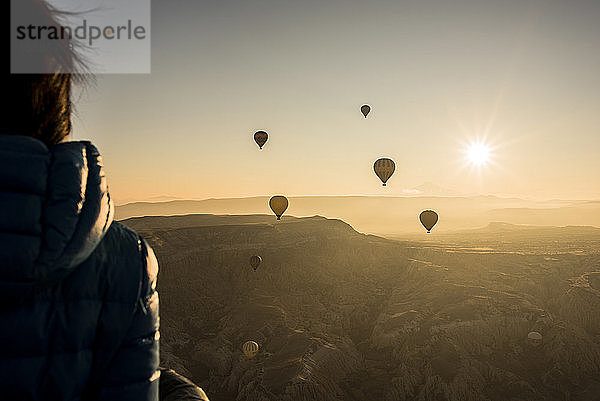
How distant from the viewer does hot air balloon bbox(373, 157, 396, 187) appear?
1448 inches

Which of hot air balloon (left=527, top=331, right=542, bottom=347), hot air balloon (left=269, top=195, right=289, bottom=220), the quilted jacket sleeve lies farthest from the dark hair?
hot air balloon (left=527, top=331, right=542, bottom=347)

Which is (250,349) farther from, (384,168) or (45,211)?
(45,211)

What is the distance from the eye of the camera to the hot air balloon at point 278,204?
42.2 meters

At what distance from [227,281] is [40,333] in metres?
45.8

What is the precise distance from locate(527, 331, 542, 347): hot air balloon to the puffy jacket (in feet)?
134

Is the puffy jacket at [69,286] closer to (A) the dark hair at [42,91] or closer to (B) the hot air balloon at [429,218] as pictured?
(A) the dark hair at [42,91]

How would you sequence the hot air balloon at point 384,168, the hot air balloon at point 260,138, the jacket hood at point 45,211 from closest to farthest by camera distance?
the jacket hood at point 45,211 → the hot air balloon at point 384,168 → the hot air balloon at point 260,138

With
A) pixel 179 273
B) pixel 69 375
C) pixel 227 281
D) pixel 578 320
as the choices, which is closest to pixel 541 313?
pixel 578 320

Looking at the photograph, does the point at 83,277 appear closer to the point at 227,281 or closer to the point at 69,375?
the point at 69,375

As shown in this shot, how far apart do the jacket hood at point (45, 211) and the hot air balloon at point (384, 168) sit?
3616cm

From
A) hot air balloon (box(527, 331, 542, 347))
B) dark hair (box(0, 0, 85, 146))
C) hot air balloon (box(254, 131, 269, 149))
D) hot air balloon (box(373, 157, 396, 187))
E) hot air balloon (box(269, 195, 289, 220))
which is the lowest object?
hot air balloon (box(527, 331, 542, 347))

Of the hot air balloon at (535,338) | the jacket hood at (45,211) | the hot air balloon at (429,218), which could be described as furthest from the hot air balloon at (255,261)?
the jacket hood at (45,211)

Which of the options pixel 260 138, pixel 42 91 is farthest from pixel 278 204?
pixel 42 91

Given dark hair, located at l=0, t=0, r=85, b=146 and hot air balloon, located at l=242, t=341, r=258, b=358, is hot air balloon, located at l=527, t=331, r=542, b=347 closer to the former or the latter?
hot air balloon, located at l=242, t=341, r=258, b=358
